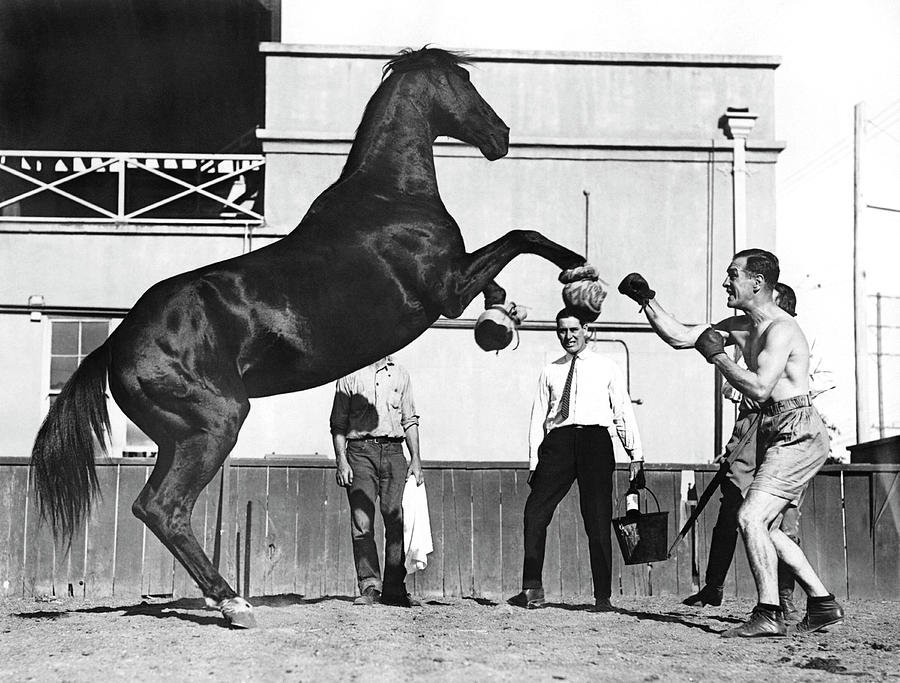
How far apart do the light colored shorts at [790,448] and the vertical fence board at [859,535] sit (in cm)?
358

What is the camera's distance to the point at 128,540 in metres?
9.18

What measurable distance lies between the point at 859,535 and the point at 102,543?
20.2 feet

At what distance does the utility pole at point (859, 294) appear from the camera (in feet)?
45.4

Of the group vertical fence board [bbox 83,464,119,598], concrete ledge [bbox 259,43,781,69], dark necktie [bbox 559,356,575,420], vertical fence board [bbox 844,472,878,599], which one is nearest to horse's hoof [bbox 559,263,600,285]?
dark necktie [bbox 559,356,575,420]

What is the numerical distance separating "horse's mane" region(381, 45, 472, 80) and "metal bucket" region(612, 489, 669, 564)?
2811 millimetres

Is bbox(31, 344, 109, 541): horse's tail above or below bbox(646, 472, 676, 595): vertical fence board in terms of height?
above

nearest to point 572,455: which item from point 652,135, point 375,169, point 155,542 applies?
point 375,169

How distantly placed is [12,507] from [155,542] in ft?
3.83

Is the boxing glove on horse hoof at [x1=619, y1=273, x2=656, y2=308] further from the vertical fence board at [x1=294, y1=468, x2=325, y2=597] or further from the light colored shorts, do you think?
the vertical fence board at [x1=294, y1=468, x2=325, y2=597]

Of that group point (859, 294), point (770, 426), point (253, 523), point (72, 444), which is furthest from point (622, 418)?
point (859, 294)

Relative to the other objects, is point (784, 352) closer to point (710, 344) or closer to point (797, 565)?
point (710, 344)

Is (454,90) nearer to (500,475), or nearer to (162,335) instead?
(162,335)

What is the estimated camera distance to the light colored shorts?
6.14m

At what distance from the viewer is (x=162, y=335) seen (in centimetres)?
577
